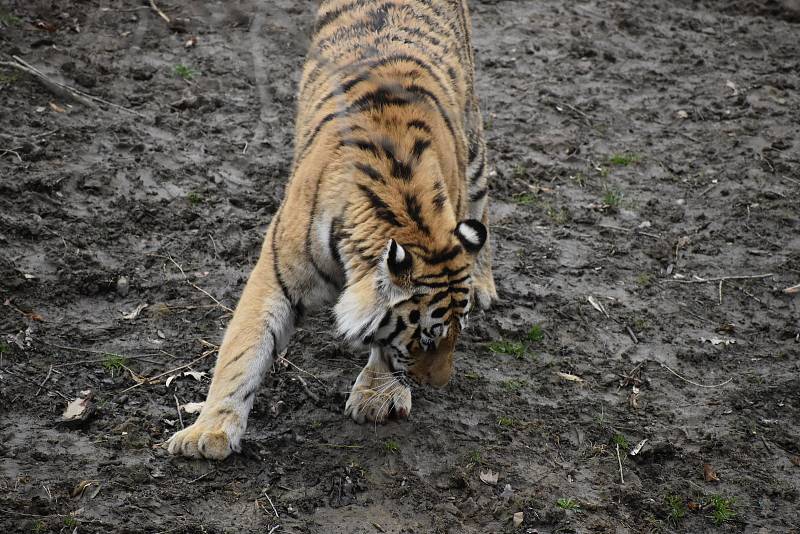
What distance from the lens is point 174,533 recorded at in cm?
316

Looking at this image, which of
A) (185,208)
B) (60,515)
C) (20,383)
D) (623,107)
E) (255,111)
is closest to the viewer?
(60,515)

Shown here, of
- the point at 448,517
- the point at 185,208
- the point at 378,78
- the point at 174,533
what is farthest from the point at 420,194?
the point at 185,208

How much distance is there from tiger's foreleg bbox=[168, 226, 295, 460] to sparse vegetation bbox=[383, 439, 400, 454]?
2.14ft

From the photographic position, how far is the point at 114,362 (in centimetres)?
404

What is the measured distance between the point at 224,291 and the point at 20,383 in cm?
123

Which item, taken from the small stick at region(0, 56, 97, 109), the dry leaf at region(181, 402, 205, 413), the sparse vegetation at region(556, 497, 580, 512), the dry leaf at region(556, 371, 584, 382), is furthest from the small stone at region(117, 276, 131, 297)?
the sparse vegetation at region(556, 497, 580, 512)

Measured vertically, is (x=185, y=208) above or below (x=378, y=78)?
below

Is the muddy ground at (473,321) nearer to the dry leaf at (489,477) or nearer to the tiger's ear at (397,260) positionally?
the dry leaf at (489,477)

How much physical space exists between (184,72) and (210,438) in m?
3.85

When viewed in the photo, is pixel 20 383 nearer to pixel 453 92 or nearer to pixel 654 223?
pixel 453 92

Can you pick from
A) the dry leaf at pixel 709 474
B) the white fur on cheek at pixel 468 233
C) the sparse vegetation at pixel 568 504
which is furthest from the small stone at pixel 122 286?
the dry leaf at pixel 709 474

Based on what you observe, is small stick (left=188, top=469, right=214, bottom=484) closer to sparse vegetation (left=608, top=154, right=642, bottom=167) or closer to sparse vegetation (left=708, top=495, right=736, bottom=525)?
sparse vegetation (left=708, top=495, right=736, bottom=525)

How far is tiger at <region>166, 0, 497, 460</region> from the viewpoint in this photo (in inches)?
130

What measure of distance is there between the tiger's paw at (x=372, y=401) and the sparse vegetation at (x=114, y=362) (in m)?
1.12
